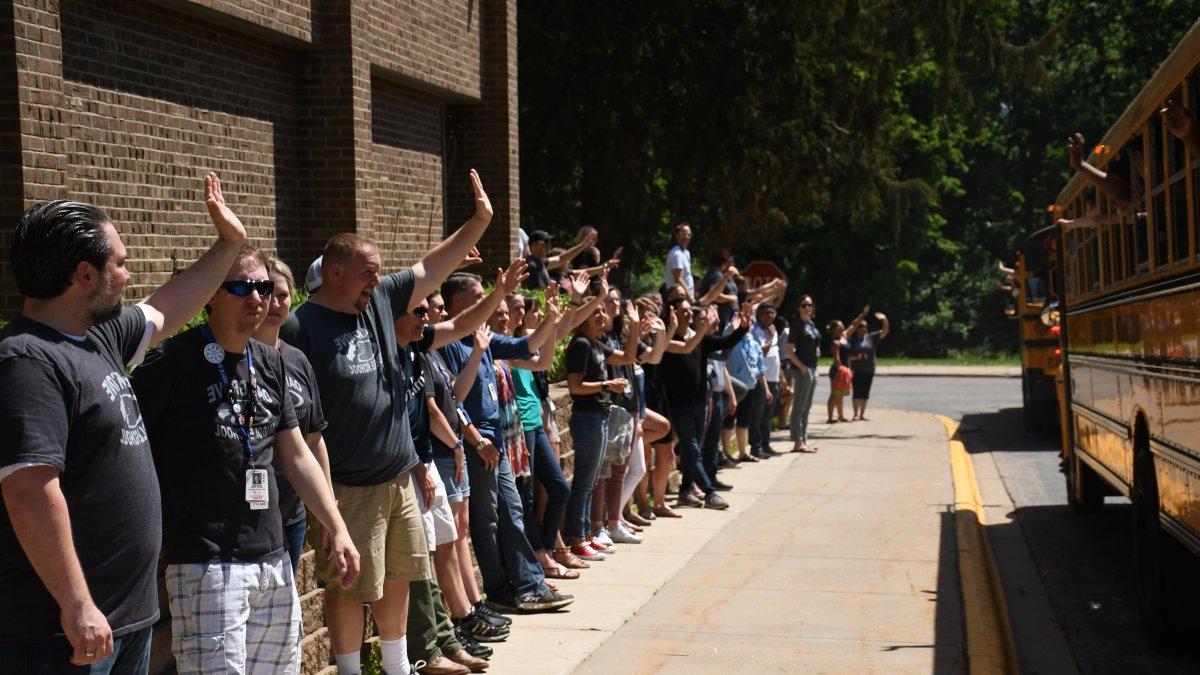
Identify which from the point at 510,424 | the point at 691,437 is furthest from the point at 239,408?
the point at 691,437

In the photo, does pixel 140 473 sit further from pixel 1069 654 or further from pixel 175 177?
pixel 175 177

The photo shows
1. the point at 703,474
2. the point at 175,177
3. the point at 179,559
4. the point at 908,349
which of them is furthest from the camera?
the point at 908,349

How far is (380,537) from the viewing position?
246 inches

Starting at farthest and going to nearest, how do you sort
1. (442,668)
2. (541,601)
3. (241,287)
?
(541,601), (442,668), (241,287)

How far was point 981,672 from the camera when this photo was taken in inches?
297

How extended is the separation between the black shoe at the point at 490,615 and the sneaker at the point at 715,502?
18.0 feet

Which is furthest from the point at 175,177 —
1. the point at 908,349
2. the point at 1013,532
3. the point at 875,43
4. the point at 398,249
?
the point at 908,349

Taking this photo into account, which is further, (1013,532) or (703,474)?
(703,474)

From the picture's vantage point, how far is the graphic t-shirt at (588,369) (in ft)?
34.4

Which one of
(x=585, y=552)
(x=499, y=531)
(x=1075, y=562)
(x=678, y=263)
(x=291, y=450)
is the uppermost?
(x=678, y=263)

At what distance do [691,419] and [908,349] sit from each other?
1767 inches

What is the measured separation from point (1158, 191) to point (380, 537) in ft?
15.9

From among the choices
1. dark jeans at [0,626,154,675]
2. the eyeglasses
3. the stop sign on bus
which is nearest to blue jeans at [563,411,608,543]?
the eyeglasses

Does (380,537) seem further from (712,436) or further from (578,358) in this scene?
(712,436)
